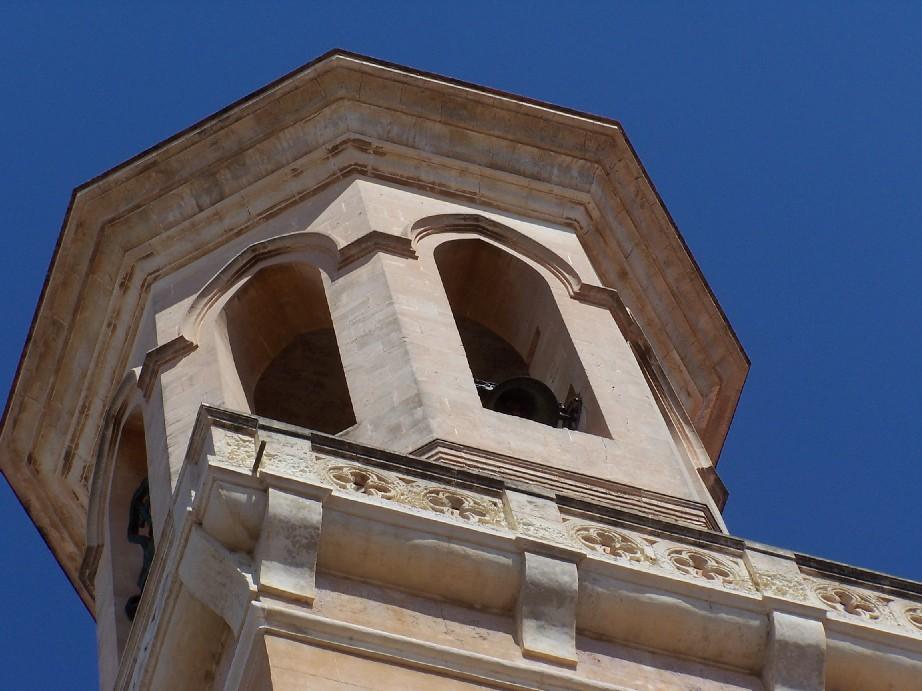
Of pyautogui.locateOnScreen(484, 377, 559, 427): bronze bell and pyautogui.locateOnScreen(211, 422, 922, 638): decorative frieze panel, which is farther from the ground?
pyautogui.locateOnScreen(484, 377, 559, 427): bronze bell

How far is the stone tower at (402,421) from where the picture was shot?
16094 mm

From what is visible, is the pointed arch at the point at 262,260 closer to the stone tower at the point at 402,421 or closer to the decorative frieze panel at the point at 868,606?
the stone tower at the point at 402,421

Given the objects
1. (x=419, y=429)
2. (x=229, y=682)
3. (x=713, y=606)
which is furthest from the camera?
(x=419, y=429)

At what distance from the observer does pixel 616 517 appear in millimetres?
17531

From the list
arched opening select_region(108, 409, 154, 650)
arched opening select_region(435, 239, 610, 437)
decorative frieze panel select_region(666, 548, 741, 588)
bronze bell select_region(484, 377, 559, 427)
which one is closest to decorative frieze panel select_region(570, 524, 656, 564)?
decorative frieze panel select_region(666, 548, 741, 588)

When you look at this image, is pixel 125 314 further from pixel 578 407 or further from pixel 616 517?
pixel 616 517

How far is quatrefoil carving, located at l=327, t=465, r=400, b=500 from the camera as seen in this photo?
16658mm

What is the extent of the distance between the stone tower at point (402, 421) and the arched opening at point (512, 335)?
1.2 inches

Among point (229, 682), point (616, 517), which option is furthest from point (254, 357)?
point (229, 682)

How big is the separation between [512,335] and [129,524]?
4031 mm

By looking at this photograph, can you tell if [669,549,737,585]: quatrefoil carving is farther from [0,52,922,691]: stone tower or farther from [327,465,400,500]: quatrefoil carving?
[327,465,400,500]: quatrefoil carving

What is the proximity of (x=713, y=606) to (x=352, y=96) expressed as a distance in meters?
9.81

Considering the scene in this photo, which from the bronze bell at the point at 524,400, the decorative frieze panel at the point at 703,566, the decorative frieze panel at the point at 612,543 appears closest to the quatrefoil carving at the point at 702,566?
the decorative frieze panel at the point at 703,566

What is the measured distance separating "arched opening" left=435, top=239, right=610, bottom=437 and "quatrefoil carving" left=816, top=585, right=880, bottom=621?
186 inches
